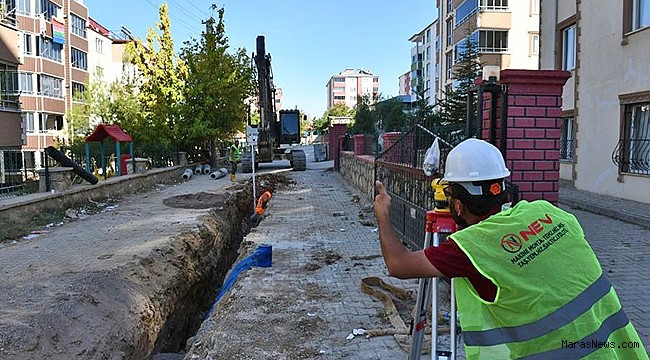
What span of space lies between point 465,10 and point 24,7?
29.3 metres

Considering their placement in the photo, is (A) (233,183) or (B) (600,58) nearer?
(B) (600,58)

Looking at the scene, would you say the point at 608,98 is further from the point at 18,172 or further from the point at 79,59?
the point at 79,59

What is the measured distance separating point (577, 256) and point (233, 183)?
18.5 meters

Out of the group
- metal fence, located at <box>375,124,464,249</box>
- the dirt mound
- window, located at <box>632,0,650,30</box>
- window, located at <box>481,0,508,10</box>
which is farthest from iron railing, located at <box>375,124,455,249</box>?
window, located at <box>481,0,508,10</box>

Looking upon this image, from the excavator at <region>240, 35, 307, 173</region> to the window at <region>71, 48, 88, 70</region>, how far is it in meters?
22.8

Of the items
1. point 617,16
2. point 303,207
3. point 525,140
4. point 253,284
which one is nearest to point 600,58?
point 617,16

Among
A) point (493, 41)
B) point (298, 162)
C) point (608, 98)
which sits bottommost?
point (298, 162)

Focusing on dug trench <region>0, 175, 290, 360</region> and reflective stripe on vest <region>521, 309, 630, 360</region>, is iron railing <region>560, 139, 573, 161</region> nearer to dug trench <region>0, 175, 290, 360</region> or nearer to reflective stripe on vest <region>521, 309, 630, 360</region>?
dug trench <region>0, 175, 290, 360</region>

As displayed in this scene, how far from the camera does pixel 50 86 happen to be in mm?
37406

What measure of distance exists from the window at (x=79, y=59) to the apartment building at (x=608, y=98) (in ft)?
124

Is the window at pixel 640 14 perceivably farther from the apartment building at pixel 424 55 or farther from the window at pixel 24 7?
the apartment building at pixel 424 55

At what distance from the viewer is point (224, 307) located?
5488mm

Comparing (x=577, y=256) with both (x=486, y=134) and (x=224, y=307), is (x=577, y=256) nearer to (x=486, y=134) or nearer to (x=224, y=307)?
(x=486, y=134)

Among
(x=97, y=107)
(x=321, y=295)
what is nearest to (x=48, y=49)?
(x=97, y=107)
